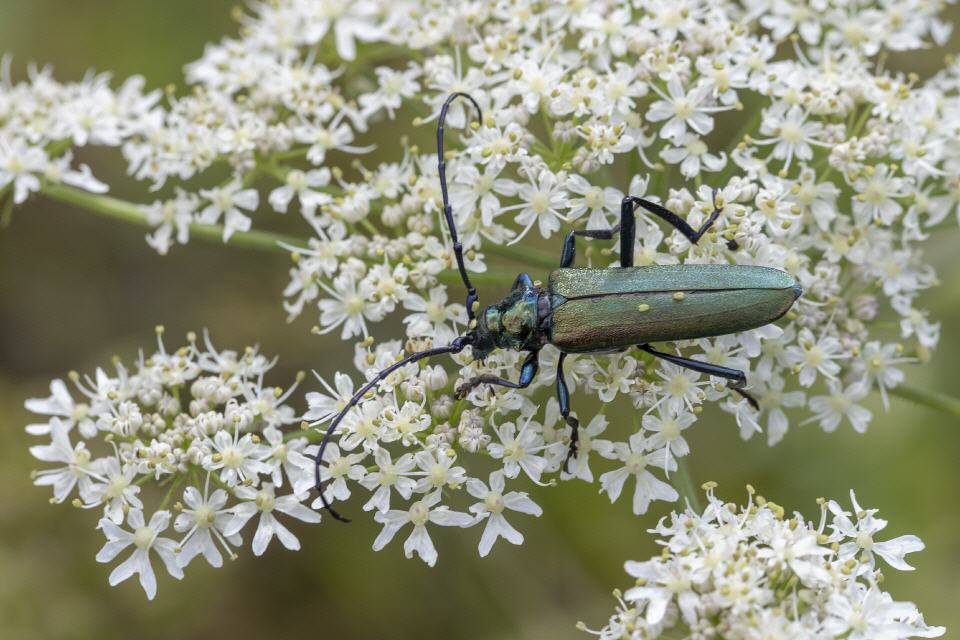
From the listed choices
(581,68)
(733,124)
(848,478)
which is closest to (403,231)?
(581,68)

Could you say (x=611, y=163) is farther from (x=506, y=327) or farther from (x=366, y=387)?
(x=366, y=387)

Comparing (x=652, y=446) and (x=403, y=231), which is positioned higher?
(x=403, y=231)

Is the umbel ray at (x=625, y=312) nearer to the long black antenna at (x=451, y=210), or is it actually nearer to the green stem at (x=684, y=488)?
the long black antenna at (x=451, y=210)

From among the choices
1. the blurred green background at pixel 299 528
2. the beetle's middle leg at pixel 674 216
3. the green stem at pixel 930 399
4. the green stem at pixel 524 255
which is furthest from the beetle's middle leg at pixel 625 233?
the green stem at pixel 930 399

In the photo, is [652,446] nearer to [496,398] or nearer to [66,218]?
[496,398]

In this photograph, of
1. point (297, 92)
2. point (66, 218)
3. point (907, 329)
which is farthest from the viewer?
point (66, 218)

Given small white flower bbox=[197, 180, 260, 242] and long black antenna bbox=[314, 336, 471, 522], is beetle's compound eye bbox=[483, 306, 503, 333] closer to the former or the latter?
long black antenna bbox=[314, 336, 471, 522]

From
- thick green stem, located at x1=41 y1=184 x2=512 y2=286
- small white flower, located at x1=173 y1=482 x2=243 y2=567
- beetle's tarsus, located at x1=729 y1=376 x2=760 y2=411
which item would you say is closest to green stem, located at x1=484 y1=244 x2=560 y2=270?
thick green stem, located at x1=41 y1=184 x2=512 y2=286

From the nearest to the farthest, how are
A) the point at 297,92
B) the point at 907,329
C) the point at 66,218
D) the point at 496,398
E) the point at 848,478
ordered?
the point at 496,398 < the point at 907,329 < the point at 297,92 < the point at 848,478 < the point at 66,218
